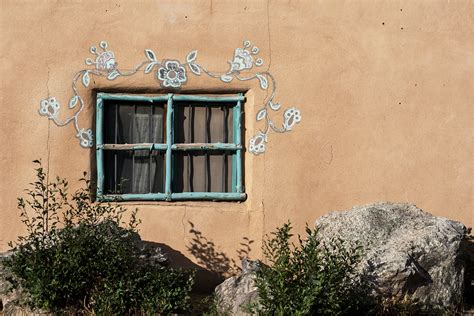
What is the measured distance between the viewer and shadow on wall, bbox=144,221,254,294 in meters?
6.63

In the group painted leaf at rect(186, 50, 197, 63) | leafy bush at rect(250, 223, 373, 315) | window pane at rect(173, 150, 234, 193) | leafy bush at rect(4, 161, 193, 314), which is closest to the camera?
leafy bush at rect(250, 223, 373, 315)

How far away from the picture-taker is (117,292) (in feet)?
17.4

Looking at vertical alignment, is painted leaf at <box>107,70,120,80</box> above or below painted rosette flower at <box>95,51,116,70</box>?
below

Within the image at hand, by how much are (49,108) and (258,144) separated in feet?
6.62

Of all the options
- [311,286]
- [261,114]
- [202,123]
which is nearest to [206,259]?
[202,123]

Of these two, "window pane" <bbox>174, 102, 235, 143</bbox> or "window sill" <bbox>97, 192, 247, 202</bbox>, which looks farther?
"window pane" <bbox>174, 102, 235, 143</bbox>

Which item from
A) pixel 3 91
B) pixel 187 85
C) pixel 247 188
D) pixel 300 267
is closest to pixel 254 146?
pixel 247 188

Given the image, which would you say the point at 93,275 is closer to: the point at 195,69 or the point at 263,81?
the point at 195,69

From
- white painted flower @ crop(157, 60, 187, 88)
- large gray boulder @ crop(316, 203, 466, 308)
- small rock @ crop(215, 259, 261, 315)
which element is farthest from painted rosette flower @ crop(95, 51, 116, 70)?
large gray boulder @ crop(316, 203, 466, 308)

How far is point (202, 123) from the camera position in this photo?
686cm

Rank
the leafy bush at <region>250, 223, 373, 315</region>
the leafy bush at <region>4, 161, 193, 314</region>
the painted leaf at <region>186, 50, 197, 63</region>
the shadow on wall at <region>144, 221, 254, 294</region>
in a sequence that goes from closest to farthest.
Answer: the leafy bush at <region>250, 223, 373, 315</region> < the leafy bush at <region>4, 161, 193, 314</region> < the shadow on wall at <region>144, 221, 254, 294</region> < the painted leaf at <region>186, 50, 197, 63</region>

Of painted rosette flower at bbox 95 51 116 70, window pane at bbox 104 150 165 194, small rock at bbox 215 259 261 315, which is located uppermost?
painted rosette flower at bbox 95 51 116 70

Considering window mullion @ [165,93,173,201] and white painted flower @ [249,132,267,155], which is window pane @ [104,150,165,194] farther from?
white painted flower @ [249,132,267,155]

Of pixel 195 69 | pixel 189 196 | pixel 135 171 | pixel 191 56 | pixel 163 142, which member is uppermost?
pixel 191 56
